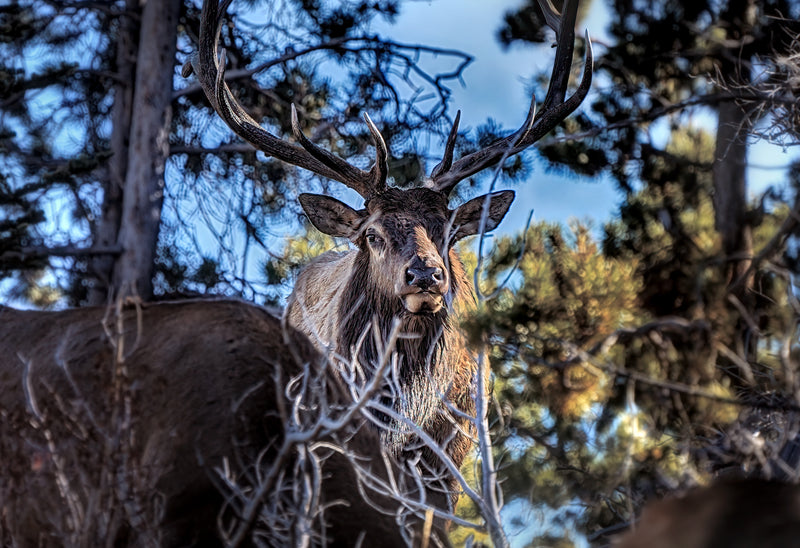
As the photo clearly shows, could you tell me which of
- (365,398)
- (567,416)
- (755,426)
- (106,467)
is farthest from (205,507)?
(567,416)

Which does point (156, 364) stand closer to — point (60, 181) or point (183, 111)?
point (60, 181)

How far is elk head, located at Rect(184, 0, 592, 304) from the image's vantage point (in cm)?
558

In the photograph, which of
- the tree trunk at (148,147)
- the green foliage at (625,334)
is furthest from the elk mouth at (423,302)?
the tree trunk at (148,147)

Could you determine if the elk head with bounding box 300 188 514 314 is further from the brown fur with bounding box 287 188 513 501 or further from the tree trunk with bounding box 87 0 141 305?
the tree trunk with bounding box 87 0 141 305

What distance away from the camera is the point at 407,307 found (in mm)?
5621

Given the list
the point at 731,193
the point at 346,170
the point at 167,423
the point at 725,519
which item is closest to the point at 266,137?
the point at 346,170

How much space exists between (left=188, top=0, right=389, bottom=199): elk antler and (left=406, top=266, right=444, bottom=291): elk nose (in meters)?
1.02

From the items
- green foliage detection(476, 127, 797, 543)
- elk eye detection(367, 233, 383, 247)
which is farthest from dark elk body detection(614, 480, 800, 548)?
elk eye detection(367, 233, 383, 247)

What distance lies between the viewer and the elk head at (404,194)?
558cm

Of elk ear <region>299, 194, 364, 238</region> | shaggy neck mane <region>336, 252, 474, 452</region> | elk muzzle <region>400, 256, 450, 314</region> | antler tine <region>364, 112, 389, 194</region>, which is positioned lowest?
shaggy neck mane <region>336, 252, 474, 452</region>

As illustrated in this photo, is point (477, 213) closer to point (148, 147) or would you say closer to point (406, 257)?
point (406, 257)

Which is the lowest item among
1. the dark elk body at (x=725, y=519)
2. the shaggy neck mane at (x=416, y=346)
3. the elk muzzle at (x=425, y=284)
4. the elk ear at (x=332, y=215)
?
the dark elk body at (x=725, y=519)

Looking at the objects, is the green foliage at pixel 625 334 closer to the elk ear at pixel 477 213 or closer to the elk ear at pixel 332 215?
the elk ear at pixel 477 213

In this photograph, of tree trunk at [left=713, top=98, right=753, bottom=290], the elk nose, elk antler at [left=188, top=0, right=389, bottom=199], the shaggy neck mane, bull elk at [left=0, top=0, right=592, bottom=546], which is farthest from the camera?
tree trunk at [left=713, top=98, right=753, bottom=290]
